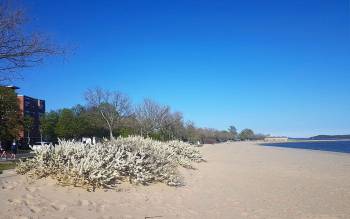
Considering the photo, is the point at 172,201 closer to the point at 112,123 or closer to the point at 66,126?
the point at 112,123

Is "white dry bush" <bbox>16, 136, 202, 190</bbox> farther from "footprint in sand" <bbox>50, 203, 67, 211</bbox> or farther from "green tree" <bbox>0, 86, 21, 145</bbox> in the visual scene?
"green tree" <bbox>0, 86, 21, 145</bbox>

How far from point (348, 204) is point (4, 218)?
9.64 metres

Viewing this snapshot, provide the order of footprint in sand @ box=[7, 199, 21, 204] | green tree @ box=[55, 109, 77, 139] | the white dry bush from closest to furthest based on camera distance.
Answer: footprint in sand @ box=[7, 199, 21, 204], the white dry bush, green tree @ box=[55, 109, 77, 139]

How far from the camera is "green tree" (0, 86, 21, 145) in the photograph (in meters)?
51.0

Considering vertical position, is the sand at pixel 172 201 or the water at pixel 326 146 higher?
the water at pixel 326 146

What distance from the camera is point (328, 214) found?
10.1 metres

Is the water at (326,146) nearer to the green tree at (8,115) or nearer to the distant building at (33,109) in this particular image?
the green tree at (8,115)

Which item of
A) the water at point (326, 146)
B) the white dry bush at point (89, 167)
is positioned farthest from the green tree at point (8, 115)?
the water at point (326, 146)

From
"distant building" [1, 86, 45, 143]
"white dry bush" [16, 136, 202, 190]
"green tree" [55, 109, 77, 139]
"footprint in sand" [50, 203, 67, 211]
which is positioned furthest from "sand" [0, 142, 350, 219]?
"distant building" [1, 86, 45, 143]

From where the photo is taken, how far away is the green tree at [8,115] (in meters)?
51.0

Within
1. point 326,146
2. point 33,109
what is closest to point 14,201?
point 326,146

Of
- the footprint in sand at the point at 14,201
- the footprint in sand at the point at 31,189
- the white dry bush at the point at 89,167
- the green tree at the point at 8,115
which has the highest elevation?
the green tree at the point at 8,115

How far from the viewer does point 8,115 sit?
52281 millimetres

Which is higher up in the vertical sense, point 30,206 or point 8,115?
point 8,115
